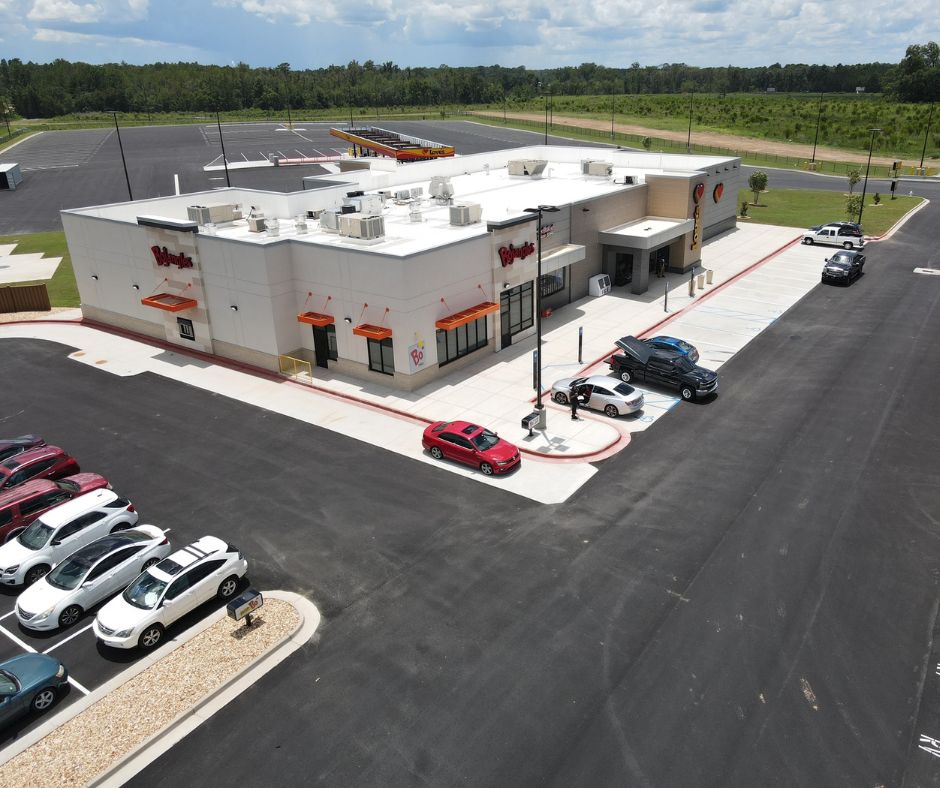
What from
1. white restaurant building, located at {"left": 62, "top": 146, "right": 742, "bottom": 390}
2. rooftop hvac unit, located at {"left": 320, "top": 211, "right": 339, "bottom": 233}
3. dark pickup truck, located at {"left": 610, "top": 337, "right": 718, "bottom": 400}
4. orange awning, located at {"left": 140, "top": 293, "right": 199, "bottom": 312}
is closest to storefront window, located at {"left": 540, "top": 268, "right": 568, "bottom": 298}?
white restaurant building, located at {"left": 62, "top": 146, "right": 742, "bottom": 390}

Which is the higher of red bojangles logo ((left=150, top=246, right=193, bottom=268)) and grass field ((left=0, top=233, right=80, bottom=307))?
red bojangles logo ((left=150, top=246, right=193, bottom=268))

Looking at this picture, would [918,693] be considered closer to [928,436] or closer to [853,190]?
[928,436]

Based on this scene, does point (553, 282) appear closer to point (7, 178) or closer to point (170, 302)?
point (170, 302)

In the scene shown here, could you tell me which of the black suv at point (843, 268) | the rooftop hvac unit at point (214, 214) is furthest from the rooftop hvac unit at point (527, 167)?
the rooftop hvac unit at point (214, 214)

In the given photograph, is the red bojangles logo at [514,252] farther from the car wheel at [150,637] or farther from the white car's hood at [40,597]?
the white car's hood at [40,597]

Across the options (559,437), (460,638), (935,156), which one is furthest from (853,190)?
(460,638)

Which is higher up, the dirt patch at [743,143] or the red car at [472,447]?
the dirt patch at [743,143]

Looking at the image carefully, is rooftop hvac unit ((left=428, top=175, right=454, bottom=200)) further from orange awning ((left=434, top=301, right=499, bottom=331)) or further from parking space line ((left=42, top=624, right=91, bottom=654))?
parking space line ((left=42, top=624, right=91, bottom=654))
